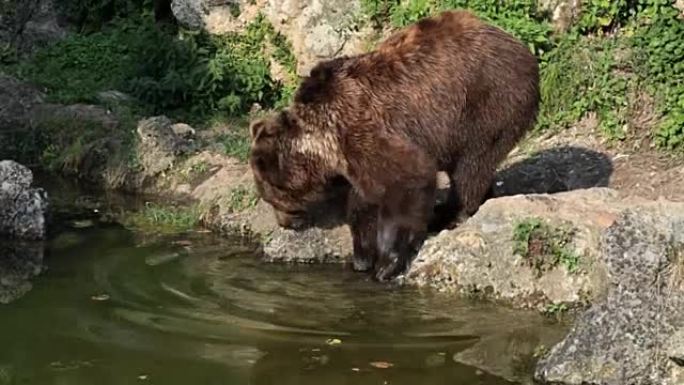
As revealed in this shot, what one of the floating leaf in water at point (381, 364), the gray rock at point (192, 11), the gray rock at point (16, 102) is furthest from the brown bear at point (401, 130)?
the gray rock at point (192, 11)

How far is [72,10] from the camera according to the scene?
1781 cm

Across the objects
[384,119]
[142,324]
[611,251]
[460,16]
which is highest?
[460,16]

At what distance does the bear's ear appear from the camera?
8953mm

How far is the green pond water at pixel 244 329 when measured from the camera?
7.08 meters

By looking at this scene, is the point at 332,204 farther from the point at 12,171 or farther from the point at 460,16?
the point at 12,171

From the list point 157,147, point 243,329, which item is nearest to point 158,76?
point 157,147

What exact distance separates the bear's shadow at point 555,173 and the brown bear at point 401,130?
1.26m

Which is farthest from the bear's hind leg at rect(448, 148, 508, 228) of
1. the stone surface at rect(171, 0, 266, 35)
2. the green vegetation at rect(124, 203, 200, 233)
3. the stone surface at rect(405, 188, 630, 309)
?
the stone surface at rect(171, 0, 266, 35)

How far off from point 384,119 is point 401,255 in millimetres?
1007

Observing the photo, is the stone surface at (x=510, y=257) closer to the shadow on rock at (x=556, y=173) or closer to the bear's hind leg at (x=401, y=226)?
the bear's hind leg at (x=401, y=226)

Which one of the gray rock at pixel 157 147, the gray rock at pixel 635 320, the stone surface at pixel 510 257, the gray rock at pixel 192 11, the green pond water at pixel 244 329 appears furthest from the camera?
the gray rock at pixel 192 11

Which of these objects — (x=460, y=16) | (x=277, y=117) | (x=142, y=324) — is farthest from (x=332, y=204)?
(x=142, y=324)

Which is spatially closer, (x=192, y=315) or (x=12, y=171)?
(x=192, y=315)

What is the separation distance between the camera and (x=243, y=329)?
7758 millimetres
